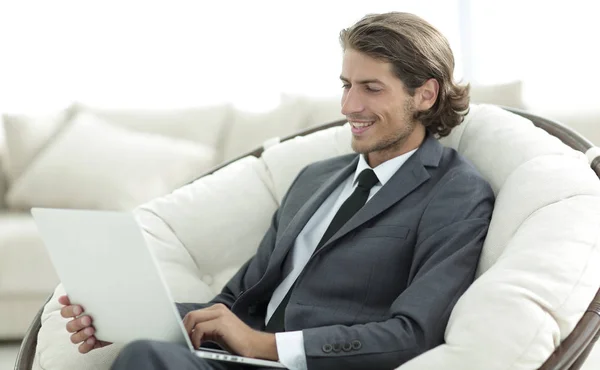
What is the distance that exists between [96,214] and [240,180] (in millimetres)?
938

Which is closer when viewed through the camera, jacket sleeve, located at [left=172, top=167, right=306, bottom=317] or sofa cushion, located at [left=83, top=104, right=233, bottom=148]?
jacket sleeve, located at [left=172, top=167, right=306, bottom=317]

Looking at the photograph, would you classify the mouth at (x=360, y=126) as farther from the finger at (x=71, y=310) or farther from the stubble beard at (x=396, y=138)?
the finger at (x=71, y=310)

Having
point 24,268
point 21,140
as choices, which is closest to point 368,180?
point 24,268

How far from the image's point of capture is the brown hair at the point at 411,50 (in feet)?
6.42

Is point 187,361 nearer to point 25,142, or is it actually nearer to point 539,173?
point 539,173

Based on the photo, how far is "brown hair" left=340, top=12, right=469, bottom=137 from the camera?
6.42 feet

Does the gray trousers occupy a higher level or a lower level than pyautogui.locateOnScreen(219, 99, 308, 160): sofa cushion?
higher

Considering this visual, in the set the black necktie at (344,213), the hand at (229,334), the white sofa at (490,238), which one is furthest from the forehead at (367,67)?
the hand at (229,334)

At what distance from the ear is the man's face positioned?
24 mm

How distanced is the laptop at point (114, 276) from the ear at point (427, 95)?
0.74 meters

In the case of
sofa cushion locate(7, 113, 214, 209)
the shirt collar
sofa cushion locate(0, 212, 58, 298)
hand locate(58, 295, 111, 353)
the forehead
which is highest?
the forehead

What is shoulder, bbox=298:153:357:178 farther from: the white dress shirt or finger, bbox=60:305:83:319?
finger, bbox=60:305:83:319

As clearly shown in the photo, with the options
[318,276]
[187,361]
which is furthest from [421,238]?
[187,361]

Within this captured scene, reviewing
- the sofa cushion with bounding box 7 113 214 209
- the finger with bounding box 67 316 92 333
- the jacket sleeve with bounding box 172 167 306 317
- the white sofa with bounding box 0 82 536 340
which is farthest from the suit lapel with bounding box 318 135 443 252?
the sofa cushion with bounding box 7 113 214 209
